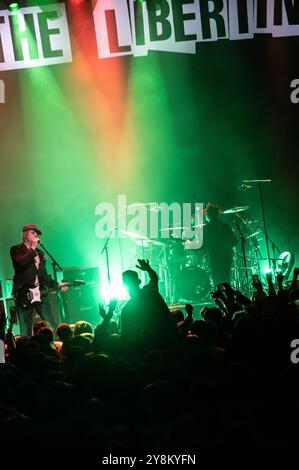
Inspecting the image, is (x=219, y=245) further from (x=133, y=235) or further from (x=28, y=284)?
(x=28, y=284)

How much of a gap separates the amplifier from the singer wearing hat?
163cm

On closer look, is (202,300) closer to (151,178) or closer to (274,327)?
(151,178)

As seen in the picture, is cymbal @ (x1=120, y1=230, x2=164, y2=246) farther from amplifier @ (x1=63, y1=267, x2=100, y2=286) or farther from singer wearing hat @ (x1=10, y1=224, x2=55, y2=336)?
singer wearing hat @ (x1=10, y1=224, x2=55, y2=336)

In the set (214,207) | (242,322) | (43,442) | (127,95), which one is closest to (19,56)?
(127,95)

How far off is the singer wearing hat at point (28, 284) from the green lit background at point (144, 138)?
12.5 ft

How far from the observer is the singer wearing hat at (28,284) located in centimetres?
727

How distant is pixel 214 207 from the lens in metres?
8.65

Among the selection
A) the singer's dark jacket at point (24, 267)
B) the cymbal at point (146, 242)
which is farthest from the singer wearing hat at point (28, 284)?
the cymbal at point (146, 242)

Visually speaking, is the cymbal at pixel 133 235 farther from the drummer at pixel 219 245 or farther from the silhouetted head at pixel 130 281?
the silhouetted head at pixel 130 281

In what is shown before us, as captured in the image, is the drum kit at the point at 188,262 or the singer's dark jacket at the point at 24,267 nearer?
the singer's dark jacket at the point at 24,267

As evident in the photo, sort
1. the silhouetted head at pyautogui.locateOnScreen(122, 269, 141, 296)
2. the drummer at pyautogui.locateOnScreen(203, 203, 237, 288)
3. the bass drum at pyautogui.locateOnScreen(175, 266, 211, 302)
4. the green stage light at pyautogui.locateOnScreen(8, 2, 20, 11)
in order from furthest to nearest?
1. the bass drum at pyautogui.locateOnScreen(175, 266, 211, 302)
2. the green stage light at pyautogui.locateOnScreen(8, 2, 20, 11)
3. the drummer at pyautogui.locateOnScreen(203, 203, 237, 288)
4. the silhouetted head at pyautogui.locateOnScreen(122, 269, 141, 296)

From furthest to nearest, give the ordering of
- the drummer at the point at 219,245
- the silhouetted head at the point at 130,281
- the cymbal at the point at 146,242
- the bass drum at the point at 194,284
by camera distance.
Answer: the cymbal at the point at 146,242
the bass drum at the point at 194,284
the drummer at the point at 219,245
the silhouetted head at the point at 130,281

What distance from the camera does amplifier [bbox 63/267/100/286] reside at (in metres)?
9.19

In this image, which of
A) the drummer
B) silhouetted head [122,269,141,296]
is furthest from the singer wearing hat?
the drummer
